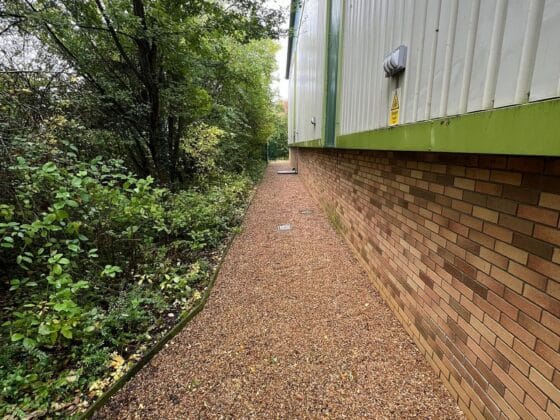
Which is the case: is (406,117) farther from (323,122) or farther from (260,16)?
(260,16)

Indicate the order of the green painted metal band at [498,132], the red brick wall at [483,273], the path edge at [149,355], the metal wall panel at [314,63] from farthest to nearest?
the metal wall panel at [314,63], the path edge at [149,355], the red brick wall at [483,273], the green painted metal band at [498,132]

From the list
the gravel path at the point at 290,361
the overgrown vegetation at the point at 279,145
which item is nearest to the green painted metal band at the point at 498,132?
the gravel path at the point at 290,361

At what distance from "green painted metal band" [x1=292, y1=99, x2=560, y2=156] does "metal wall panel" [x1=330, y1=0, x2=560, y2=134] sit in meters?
0.05

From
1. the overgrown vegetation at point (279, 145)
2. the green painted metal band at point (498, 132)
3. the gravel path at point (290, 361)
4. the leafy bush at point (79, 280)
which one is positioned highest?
the overgrown vegetation at point (279, 145)

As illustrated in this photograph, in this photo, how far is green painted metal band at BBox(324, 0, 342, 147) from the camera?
389 centimetres

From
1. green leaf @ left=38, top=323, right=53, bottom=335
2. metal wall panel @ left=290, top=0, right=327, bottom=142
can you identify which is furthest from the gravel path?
metal wall panel @ left=290, top=0, right=327, bottom=142

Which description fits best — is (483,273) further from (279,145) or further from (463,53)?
(279,145)

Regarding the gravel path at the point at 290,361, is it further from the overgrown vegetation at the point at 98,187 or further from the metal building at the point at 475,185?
the overgrown vegetation at the point at 98,187

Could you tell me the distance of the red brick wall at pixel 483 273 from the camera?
1.15 m

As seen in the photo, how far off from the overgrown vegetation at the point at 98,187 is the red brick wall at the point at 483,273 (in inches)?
94.1

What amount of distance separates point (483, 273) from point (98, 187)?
351 cm

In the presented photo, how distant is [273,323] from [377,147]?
197cm

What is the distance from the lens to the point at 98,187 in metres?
2.86

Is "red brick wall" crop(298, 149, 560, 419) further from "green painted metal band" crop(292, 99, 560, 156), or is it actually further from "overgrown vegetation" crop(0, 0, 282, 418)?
"overgrown vegetation" crop(0, 0, 282, 418)
